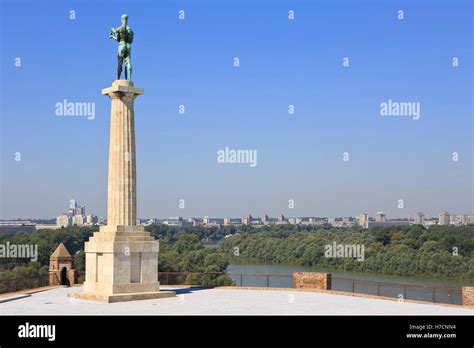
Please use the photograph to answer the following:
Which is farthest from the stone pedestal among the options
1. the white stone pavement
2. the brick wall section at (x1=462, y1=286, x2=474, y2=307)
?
the brick wall section at (x1=462, y1=286, x2=474, y2=307)

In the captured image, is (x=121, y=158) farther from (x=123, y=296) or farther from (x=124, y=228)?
(x=123, y=296)

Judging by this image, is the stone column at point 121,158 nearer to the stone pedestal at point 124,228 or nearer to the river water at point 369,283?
the stone pedestal at point 124,228

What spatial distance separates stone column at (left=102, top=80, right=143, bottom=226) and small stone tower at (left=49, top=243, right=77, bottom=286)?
6.85 m

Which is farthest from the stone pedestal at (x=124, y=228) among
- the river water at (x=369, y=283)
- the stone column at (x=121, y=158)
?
the river water at (x=369, y=283)

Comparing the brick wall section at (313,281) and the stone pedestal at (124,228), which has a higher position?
the stone pedestal at (124,228)

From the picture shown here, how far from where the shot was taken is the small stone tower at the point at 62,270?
33.7 meters

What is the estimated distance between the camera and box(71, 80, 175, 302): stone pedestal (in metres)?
27.4

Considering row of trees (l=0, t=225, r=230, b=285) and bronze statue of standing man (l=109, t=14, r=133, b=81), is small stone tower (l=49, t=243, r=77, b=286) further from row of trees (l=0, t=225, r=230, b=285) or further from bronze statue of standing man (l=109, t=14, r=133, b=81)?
row of trees (l=0, t=225, r=230, b=285)

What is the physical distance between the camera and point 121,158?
27844 millimetres
